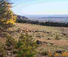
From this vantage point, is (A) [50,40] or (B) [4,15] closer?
(B) [4,15]

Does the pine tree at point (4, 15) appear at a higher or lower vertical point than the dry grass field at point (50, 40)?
higher

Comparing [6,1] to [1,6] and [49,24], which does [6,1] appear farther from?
[49,24]

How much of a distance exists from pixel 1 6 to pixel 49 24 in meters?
46.6

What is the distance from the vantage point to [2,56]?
869 cm

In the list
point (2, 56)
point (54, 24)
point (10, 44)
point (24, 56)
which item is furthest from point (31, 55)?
point (54, 24)

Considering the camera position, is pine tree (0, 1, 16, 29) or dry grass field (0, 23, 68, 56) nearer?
pine tree (0, 1, 16, 29)

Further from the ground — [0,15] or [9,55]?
[0,15]

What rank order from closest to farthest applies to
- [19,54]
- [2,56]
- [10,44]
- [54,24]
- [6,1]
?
[19,54]
[2,56]
[10,44]
[6,1]
[54,24]

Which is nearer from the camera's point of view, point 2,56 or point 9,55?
point 2,56

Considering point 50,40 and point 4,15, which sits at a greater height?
point 4,15

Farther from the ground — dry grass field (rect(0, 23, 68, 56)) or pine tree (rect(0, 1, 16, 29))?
pine tree (rect(0, 1, 16, 29))

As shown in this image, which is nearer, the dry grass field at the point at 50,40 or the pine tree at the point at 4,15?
the pine tree at the point at 4,15

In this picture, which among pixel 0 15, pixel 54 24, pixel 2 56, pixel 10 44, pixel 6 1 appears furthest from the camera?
pixel 54 24

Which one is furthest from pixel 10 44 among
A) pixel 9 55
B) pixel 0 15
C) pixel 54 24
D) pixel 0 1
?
pixel 54 24
